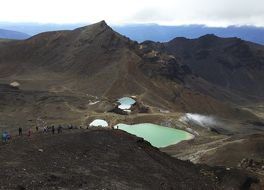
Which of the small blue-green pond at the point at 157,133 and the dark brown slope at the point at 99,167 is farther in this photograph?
the small blue-green pond at the point at 157,133

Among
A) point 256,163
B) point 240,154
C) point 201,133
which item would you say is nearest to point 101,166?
point 256,163

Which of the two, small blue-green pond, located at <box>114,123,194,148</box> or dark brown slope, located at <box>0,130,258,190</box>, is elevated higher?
dark brown slope, located at <box>0,130,258,190</box>

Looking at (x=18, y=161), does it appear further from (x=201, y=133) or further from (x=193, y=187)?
(x=201, y=133)

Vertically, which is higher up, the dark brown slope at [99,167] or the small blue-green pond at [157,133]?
the dark brown slope at [99,167]

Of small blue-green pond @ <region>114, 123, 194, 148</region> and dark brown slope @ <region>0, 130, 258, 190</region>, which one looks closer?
dark brown slope @ <region>0, 130, 258, 190</region>
